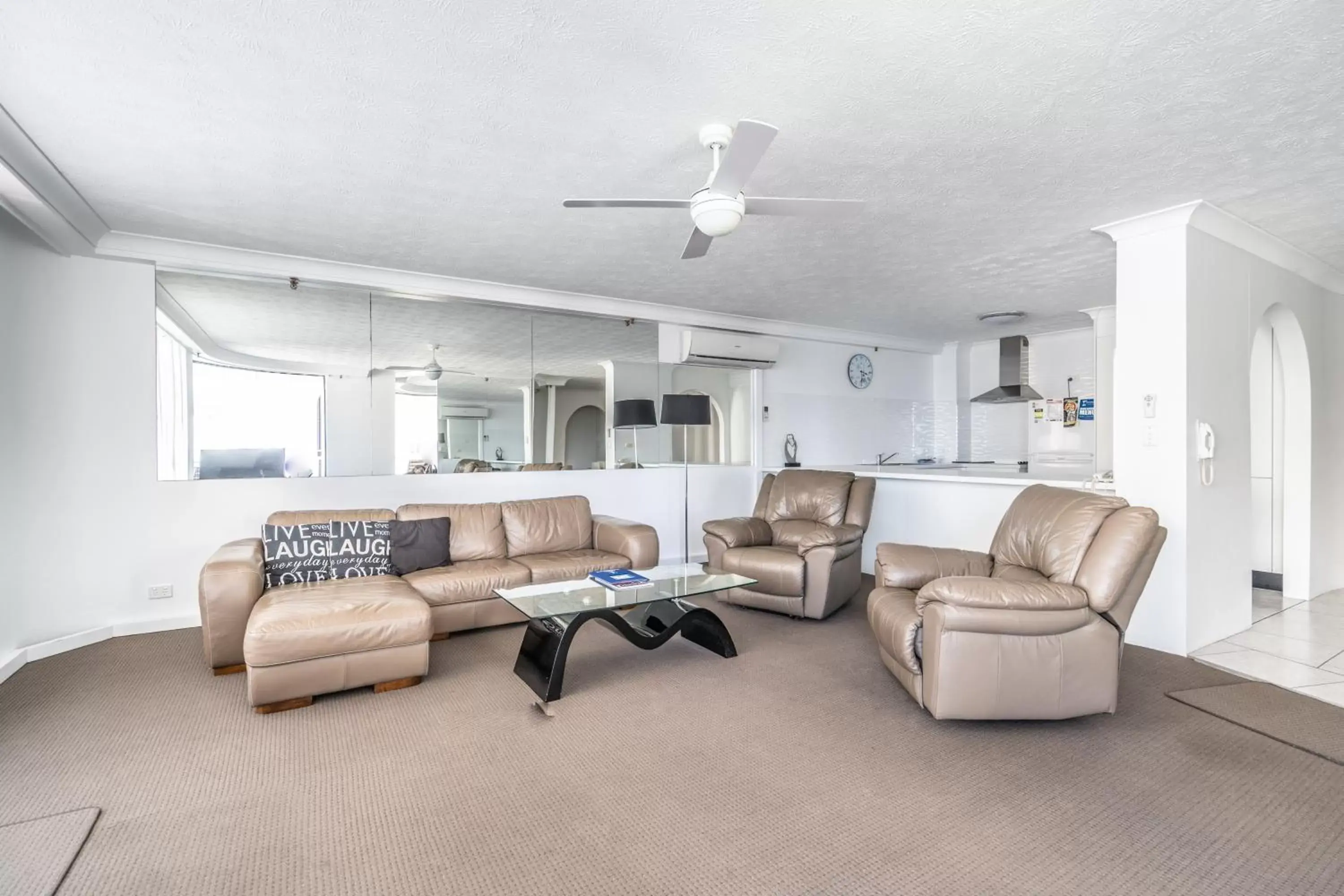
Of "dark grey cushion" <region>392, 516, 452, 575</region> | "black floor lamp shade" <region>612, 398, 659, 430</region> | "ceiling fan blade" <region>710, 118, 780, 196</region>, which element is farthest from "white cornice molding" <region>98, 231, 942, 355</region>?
"ceiling fan blade" <region>710, 118, 780, 196</region>

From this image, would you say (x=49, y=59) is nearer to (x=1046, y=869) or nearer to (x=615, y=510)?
(x=1046, y=869)

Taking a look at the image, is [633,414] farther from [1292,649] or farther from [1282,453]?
[1282,453]

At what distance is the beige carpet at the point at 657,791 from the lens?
1758 mm

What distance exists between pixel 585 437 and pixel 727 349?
166cm

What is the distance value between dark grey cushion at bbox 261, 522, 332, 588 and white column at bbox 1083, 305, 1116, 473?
6.31 m

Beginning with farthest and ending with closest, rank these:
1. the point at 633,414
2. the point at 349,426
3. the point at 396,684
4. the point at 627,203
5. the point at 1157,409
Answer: the point at 633,414
the point at 349,426
the point at 1157,409
the point at 396,684
the point at 627,203

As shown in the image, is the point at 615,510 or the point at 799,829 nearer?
the point at 799,829

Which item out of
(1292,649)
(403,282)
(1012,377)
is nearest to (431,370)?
A: (403,282)

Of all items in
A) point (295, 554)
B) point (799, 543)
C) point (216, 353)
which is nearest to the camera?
point (295, 554)

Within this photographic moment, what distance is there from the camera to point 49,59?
2037mm

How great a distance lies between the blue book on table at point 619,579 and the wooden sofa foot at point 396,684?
1.04m

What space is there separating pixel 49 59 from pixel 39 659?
321 cm

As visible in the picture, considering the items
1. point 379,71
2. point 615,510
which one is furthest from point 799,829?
point 615,510

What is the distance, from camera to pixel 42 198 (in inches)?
115
